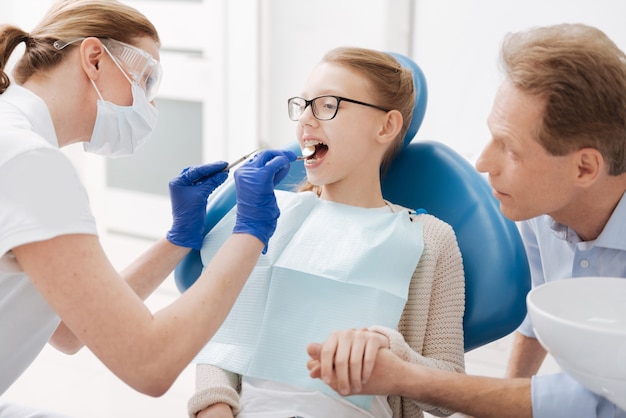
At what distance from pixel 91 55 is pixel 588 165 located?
3.22 ft

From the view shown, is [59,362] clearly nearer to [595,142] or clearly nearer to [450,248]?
[450,248]

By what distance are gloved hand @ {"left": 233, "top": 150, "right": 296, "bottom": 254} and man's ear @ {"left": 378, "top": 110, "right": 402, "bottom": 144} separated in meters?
0.33

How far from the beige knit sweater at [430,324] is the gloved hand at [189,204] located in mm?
298

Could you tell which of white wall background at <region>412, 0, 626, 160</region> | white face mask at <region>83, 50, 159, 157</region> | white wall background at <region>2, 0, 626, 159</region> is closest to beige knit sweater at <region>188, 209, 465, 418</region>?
white face mask at <region>83, 50, 159, 157</region>

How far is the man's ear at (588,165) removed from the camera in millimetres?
1431

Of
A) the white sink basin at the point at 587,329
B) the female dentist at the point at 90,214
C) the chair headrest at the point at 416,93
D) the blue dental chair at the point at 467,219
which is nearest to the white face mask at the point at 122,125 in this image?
the female dentist at the point at 90,214

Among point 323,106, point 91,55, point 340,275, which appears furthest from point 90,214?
point 323,106

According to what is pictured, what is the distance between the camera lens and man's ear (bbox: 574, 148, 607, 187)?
1.43m

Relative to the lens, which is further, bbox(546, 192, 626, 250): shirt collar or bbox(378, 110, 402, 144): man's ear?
bbox(378, 110, 402, 144): man's ear

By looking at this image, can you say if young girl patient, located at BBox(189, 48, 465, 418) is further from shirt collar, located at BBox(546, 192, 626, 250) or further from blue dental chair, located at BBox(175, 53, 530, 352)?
shirt collar, located at BBox(546, 192, 626, 250)

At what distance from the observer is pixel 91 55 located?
1.49 m

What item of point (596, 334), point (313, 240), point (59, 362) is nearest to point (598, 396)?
point (596, 334)

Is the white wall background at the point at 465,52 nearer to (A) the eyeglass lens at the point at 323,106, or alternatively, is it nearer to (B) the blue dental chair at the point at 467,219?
(B) the blue dental chair at the point at 467,219

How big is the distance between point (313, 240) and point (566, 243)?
0.55m
